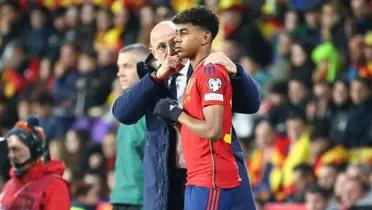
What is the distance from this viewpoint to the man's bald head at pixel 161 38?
752 centimetres

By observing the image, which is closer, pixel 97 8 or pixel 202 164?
pixel 202 164

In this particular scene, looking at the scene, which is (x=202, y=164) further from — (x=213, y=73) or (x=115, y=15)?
(x=115, y=15)

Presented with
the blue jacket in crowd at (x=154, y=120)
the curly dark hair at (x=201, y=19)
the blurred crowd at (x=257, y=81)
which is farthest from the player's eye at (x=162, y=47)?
the blurred crowd at (x=257, y=81)

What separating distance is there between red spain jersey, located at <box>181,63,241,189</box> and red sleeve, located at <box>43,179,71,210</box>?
1327mm

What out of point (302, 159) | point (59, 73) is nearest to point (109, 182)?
point (302, 159)

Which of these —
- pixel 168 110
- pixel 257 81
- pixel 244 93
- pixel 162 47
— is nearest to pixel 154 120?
pixel 162 47

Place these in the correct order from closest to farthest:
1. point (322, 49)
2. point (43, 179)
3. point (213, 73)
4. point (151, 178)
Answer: point (213, 73) → point (151, 178) → point (43, 179) → point (322, 49)

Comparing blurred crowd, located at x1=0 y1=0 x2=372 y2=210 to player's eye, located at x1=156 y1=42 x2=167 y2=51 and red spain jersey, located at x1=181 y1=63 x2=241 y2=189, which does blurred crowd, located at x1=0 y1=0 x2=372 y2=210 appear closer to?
player's eye, located at x1=156 y1=42 x2=167 y2=51

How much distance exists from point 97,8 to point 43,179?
30.0ft

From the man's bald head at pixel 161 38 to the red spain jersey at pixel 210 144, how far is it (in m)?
0.68

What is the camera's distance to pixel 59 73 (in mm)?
16469

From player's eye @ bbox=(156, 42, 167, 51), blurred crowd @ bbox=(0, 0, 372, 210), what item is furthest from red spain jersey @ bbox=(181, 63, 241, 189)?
blurred crowd @ bbox=(0, 0, 372, 210)

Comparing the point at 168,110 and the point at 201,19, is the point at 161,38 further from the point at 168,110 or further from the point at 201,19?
the point at 168,110

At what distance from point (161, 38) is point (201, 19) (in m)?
0.66
